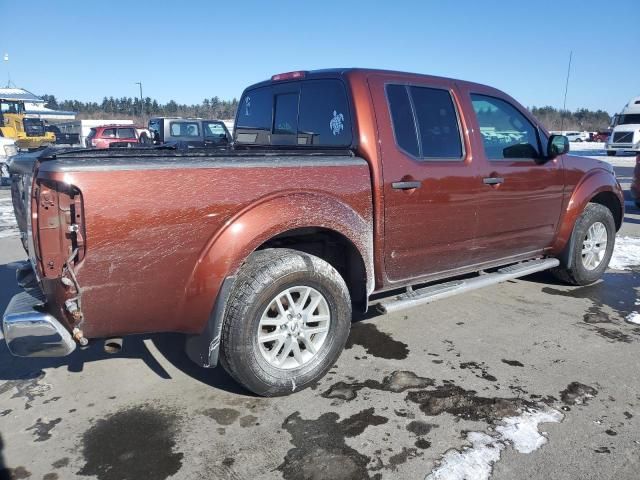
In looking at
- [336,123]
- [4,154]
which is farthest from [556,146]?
[4,154]

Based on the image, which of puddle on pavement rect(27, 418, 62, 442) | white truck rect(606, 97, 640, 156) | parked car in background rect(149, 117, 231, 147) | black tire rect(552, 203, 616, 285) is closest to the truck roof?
black tire rect(552, 203, 616, 285)

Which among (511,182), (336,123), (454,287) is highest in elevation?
(336,123)

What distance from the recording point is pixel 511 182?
4113 millimetres

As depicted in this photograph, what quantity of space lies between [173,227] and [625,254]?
621cm

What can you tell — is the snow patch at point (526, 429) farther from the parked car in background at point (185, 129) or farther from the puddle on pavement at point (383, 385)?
the parked car in background at point (185, 129)

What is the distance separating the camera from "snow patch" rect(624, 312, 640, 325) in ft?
13.9

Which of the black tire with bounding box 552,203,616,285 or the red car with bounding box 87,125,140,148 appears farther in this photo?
the red car with bounding box 87,125,140,148

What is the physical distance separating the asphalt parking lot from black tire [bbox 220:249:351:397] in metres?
0.15

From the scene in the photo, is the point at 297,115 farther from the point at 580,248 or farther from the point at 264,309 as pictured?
the point at 580,248

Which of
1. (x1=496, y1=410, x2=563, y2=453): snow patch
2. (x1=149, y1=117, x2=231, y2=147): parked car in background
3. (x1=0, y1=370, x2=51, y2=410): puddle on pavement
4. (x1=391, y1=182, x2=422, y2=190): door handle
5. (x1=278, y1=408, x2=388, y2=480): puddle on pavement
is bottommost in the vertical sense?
(x1=0, y1=370, x2=51, y2=410): puddle on pavement

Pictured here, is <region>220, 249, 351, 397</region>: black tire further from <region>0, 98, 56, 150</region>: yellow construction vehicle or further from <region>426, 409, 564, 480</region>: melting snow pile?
<region>0, 98, 56, 150</region>: yellow construction vehicle

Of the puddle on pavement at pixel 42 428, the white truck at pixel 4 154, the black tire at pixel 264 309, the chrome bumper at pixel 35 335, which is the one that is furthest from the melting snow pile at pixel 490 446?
the white truck at pixel 4 154

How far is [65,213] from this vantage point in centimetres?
240

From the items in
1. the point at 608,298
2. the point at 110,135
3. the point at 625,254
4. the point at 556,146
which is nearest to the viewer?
the point at 556,146
